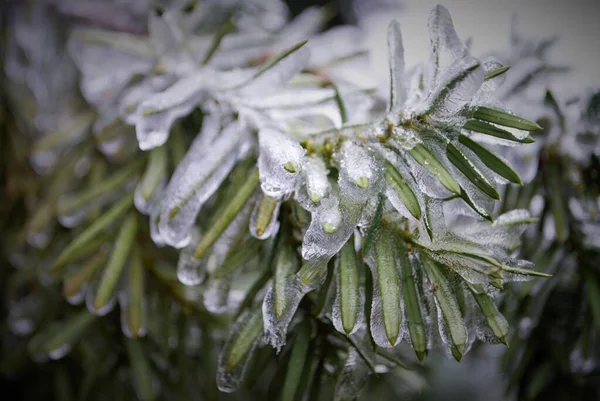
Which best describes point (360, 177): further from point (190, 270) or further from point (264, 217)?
point (190, 270)

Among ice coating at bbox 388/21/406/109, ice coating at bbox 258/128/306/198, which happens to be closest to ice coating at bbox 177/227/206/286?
ice coating at bbox 258/128/306/198

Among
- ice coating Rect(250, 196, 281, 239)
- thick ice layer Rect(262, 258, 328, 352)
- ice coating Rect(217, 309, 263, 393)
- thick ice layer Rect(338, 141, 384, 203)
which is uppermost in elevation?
thick ice layer Rect(338, 141, 384, 203)

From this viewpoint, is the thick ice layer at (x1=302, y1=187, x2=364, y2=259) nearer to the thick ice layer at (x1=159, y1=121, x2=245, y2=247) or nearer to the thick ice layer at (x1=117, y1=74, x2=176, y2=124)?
the thick ice layer at (x1=159, y1=121, x2=245, y2=247)

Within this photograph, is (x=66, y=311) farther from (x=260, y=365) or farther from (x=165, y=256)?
(x=260, y=365)

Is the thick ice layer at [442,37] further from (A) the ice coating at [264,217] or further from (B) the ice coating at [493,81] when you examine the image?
(A) the ice coating at [264,217]

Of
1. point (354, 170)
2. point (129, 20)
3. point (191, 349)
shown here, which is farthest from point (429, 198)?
point (129, 20)

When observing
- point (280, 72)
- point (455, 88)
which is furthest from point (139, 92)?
point (455, 88)
